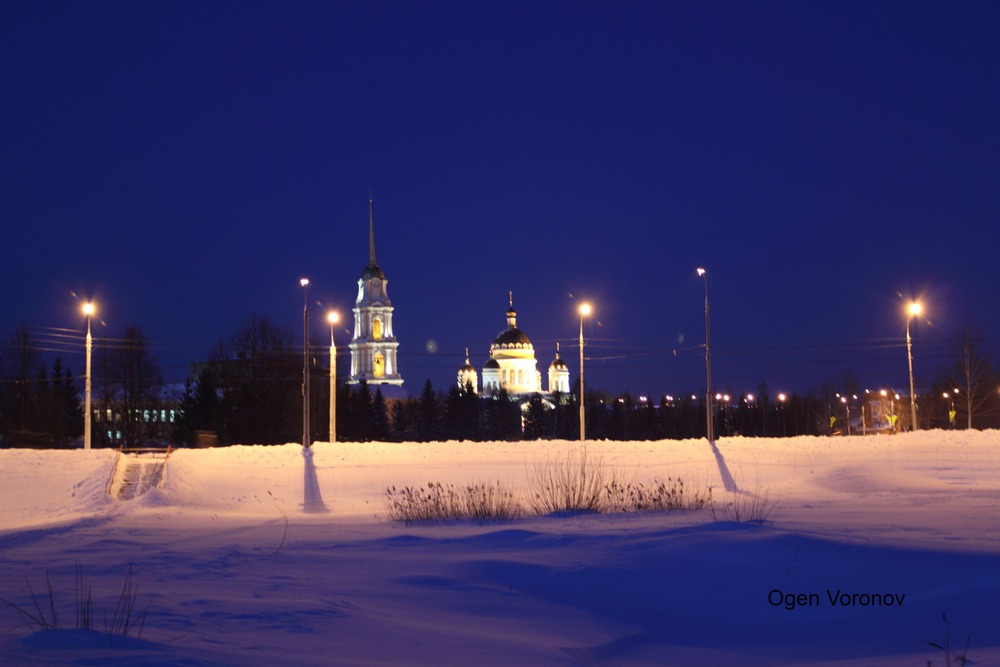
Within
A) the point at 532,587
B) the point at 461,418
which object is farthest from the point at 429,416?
the point at 532,587

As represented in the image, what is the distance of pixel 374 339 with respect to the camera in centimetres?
13500

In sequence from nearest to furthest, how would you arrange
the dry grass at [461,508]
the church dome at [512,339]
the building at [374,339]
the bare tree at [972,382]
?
the dry grass at [461,508], the bare tree at [972,382], the building at [374,339], the church dome at [512,339]

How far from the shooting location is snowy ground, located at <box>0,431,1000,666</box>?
748 centimetres

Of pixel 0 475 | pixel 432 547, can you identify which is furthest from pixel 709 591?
pixel 0 475

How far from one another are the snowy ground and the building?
11353 centimetres

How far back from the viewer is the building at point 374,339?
13475 cm

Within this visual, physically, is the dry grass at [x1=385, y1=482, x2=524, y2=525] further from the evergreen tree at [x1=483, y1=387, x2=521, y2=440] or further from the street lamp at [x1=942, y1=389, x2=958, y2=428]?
the evergreen tree at [x1=483, y1=387, x2=521, y2=440]

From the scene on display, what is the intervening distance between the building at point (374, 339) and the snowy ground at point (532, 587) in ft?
372

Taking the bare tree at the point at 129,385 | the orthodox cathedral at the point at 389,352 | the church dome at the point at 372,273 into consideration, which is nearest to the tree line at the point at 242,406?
the bare tree at the point at 129,385

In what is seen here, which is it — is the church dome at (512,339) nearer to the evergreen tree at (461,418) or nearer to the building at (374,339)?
the building at (374,339)

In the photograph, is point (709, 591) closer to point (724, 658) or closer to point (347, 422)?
point (724, 658)

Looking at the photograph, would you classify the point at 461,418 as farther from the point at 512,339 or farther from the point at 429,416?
the point at 512,339

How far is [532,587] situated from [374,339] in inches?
4948

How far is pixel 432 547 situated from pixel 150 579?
14.8 feet
